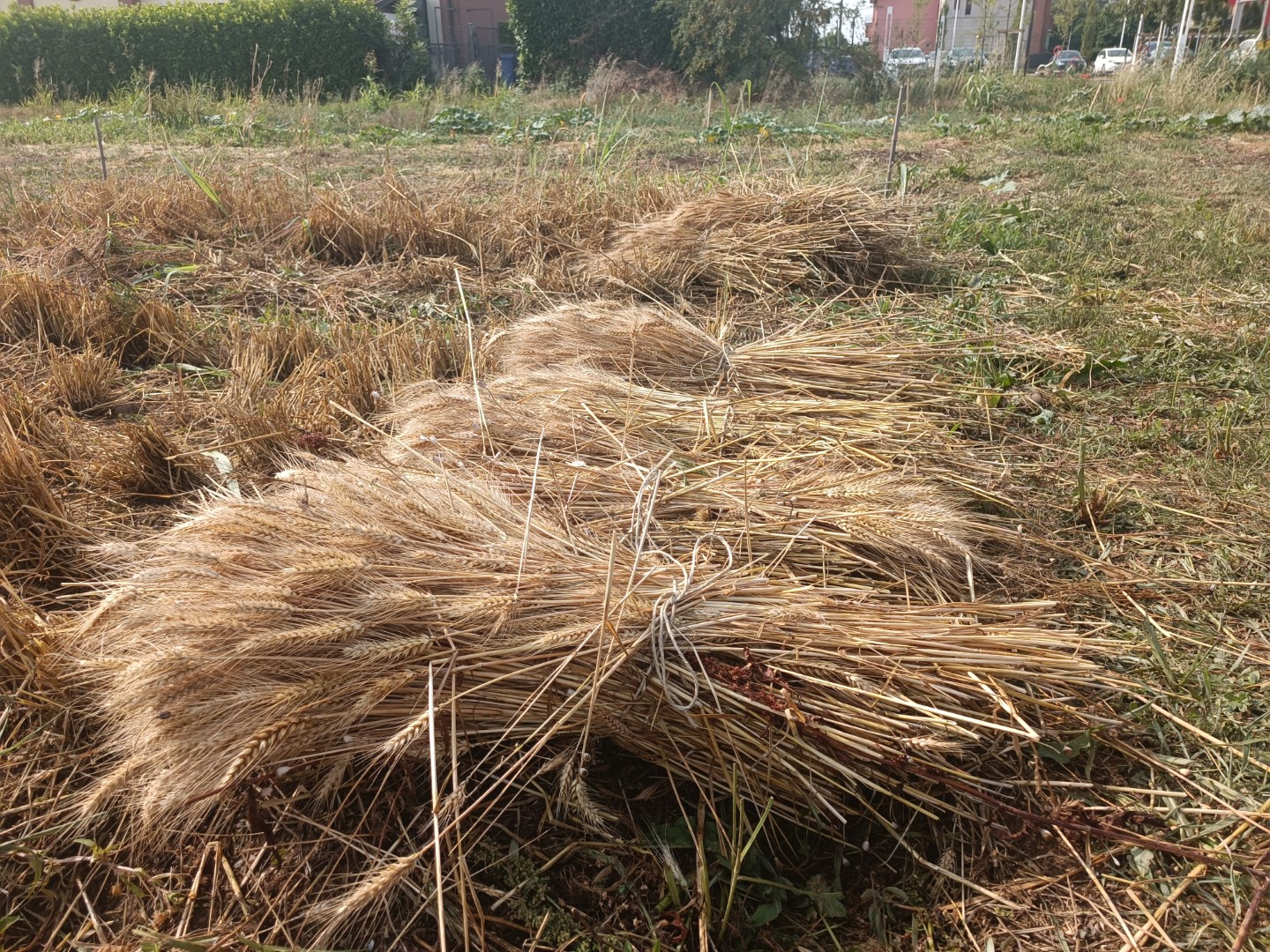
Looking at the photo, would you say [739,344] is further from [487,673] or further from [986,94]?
[986,94]

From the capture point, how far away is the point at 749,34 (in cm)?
1486

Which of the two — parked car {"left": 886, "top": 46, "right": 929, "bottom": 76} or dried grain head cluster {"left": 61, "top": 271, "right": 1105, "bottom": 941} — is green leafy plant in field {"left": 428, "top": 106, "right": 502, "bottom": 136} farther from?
dried grain head cluster {"left": 61, "top": 271, "right": 1105, "bottom": 941}

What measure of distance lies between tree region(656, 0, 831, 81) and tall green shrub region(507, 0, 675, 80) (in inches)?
66.4

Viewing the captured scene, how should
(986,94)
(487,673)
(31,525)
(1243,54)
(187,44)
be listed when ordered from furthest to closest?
(187,44)
(1243,54)
(986,94)
(31,525)
(487,673)

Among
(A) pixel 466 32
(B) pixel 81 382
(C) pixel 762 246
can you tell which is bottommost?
(B) pixel 81 382

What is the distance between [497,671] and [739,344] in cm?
238

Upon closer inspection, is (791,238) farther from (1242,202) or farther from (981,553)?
(1242,202)

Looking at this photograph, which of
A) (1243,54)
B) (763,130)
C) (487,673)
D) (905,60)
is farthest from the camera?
(905,60)

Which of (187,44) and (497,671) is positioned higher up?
(187,44)

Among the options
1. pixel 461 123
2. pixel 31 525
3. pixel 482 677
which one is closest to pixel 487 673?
pixel 482 677

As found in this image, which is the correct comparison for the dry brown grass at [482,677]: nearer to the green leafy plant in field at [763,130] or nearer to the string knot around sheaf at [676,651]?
the string knot around sheaf at [676,651]

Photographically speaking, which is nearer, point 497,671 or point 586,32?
point 497,671

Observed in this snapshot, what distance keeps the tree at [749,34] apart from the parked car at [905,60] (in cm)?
150

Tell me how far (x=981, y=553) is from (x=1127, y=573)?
0.37 metres
